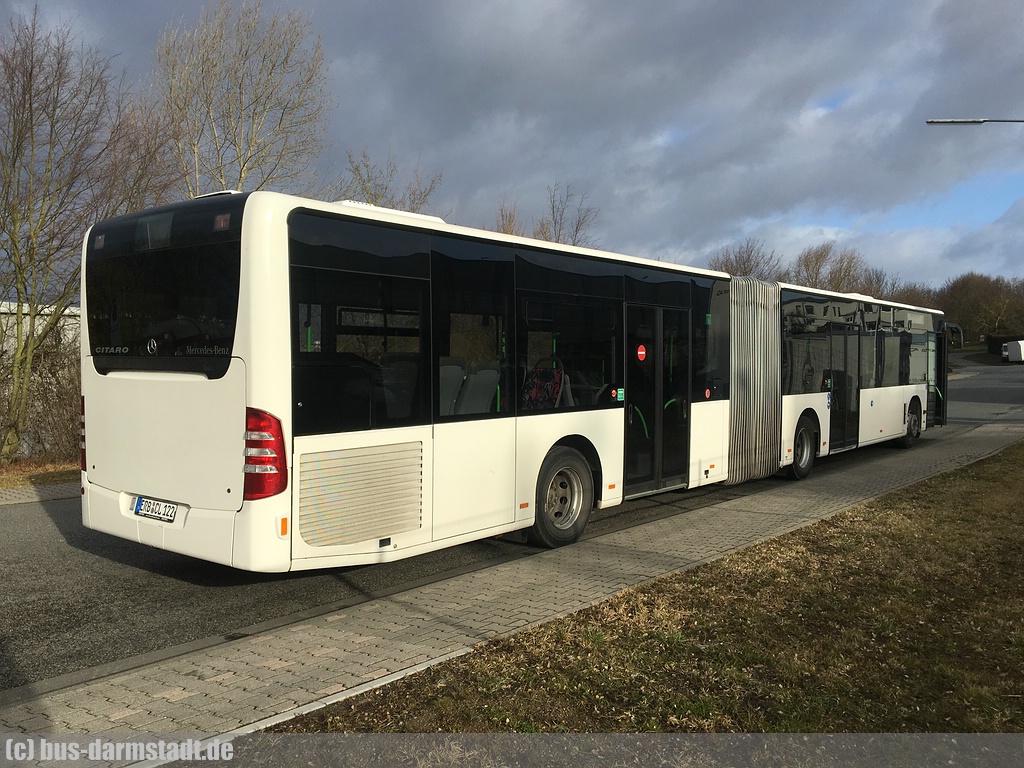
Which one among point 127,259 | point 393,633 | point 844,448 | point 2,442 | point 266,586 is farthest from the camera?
point 2,442

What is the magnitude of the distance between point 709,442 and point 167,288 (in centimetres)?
680

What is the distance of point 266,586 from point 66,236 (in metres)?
11.1

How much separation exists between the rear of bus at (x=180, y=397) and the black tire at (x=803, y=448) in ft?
30.7

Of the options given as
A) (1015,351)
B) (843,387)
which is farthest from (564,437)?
(1015,351)

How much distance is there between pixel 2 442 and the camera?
1538cm

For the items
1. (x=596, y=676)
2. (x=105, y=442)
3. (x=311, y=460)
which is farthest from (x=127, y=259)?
(x=596, y=676)

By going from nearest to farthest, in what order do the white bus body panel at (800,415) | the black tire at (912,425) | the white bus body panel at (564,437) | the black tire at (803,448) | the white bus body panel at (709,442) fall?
the white bus body panel at (564,437) < the white bus body panel at (709,442) < the white bus body panel at (800,415) < the black tire at (803,448) < the black tire at (912,425)

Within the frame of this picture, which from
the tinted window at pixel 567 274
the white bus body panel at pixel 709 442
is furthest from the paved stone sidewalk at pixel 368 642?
the tinted window at pixel 567 274

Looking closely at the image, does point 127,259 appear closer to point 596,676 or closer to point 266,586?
point 266,586

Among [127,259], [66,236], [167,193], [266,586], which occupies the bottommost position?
[266,586]

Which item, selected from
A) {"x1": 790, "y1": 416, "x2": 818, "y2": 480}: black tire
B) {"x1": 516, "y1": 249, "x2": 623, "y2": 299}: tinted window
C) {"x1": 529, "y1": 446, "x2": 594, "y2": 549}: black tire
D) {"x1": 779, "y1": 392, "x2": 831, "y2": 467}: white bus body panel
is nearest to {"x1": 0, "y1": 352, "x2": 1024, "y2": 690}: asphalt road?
{"x1": 529, "y1": 446, "x2": 594, "y2": 549}: black tire

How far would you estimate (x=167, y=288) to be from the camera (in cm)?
588

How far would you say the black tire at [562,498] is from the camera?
767cm

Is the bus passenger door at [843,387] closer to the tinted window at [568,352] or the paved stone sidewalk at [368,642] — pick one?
the paved stone sidewalk at [368,642]
